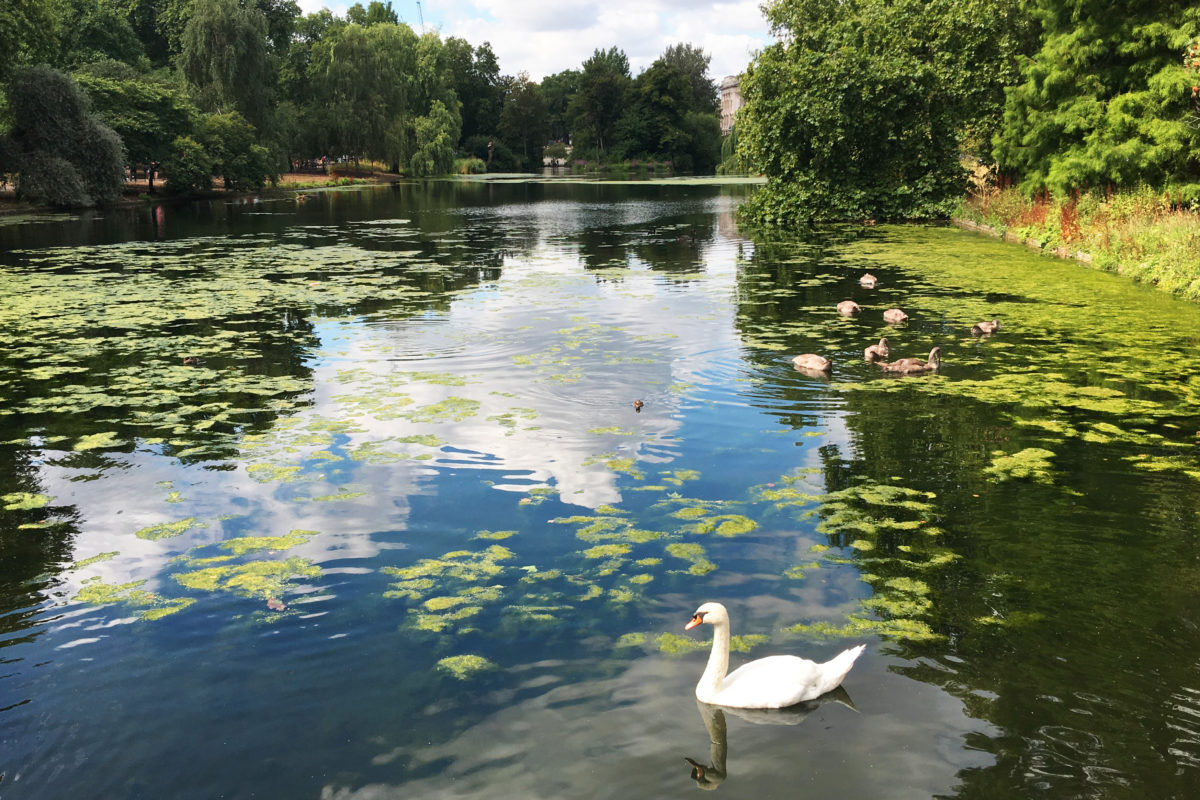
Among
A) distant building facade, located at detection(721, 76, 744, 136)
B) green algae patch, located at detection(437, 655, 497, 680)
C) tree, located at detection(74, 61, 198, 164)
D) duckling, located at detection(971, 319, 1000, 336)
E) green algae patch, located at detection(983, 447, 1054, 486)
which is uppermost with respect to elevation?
distant building facade, located at detection(721, 76, 744, 136)

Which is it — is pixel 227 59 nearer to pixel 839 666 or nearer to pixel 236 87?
pixel 236 87

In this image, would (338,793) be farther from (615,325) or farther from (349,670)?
(615,325)

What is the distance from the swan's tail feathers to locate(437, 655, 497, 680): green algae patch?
2063 millimetres

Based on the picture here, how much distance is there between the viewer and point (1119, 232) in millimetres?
21969

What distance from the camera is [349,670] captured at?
5.53 m

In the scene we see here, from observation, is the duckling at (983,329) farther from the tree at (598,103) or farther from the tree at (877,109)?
the tree at (598,103)

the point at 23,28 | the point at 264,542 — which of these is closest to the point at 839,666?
the point at 264,542

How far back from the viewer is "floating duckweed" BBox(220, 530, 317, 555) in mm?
7230

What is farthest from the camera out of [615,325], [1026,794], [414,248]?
[414,248]

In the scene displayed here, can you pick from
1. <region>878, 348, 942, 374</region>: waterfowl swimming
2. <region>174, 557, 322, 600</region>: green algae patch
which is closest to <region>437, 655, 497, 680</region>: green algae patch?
<region>174, 557, 322, 600</region>: green algae patch

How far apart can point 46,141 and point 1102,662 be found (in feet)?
174

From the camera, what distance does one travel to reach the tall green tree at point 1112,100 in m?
22.5

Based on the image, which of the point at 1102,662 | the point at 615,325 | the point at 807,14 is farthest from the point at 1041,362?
the point at 807,14

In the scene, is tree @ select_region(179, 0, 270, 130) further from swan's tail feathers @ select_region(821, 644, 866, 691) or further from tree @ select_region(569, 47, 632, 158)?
tree @ select_region(569, 47, 632, 158)
